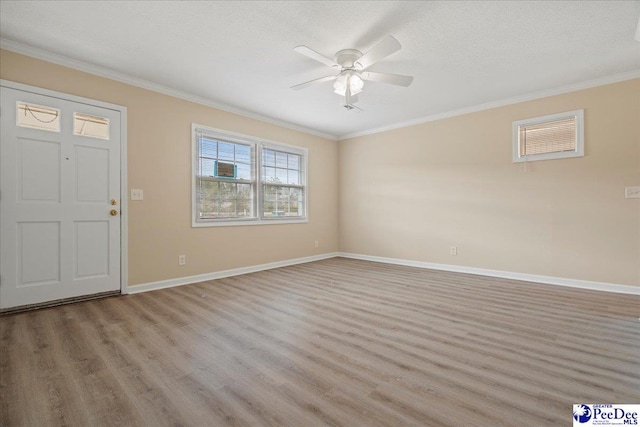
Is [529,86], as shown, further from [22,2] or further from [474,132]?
[22,2]

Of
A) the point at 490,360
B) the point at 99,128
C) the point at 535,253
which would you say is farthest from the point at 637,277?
the point at 99,128

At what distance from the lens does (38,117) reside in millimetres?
2992

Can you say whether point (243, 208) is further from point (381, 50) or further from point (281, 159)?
point (381, 50)

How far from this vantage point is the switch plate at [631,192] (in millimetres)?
3445

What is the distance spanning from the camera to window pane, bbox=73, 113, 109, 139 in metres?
3.21

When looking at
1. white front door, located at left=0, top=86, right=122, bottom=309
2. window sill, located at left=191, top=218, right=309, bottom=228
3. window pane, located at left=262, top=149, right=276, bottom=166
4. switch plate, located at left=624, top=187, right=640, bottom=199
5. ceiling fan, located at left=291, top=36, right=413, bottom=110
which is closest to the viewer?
ceiling fan, located at left=291, top=36, right=413, bottom=110

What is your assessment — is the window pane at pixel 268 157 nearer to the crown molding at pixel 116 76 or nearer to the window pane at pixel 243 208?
the crown molding at pixel 116 76

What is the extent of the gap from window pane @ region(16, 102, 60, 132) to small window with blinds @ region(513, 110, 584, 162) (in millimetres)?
5713

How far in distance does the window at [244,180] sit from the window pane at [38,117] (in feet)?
4.80

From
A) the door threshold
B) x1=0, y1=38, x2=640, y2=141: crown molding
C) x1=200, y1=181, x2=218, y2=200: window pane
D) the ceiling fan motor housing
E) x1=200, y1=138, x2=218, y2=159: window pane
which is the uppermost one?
x1=0, y1=38, x2=640, y2=141: crown molding

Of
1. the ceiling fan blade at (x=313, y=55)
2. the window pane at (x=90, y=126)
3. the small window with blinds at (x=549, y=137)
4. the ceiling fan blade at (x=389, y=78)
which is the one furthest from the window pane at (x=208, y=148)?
the small window with blinds at (x=549, y=137)

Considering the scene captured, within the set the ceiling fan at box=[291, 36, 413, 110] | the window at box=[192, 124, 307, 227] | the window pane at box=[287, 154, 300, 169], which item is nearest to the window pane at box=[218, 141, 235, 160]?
the window at box=[192, 124, 307, 227]

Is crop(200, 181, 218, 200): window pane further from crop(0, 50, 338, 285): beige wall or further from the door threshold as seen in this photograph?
the door threshold

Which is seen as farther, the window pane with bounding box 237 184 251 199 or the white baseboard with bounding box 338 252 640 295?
the window pane with bounding box 237 184 251 199
